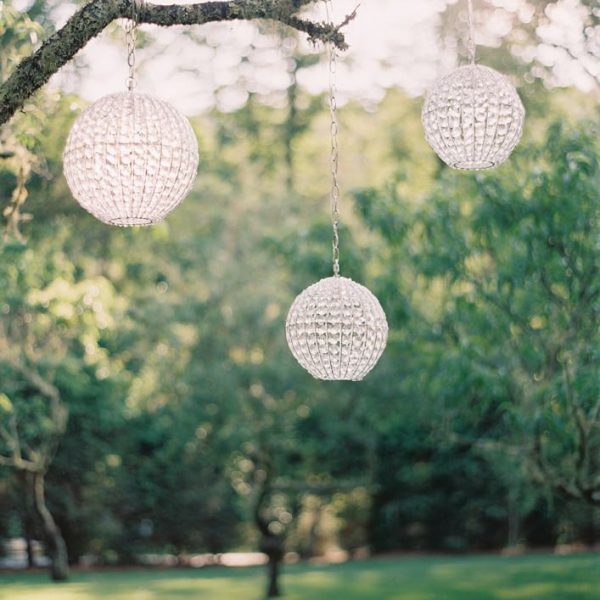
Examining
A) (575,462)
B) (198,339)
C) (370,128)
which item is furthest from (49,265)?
(370,128)

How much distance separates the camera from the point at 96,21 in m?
3.02

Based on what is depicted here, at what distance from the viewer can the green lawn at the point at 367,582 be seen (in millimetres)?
8852

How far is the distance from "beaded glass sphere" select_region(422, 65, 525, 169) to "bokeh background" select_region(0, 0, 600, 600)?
2.37m

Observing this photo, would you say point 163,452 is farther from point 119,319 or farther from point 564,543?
point 564,543

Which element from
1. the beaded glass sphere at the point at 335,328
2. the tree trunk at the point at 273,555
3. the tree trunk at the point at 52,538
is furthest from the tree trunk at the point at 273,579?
the beaded glass sphere at the point at 335,328

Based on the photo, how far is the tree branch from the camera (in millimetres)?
3031

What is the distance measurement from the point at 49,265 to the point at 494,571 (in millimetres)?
5418

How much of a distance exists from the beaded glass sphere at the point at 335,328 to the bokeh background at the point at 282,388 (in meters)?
2.39

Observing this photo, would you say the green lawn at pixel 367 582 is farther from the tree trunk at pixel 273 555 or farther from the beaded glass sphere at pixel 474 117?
the beaded glass sphere at pixel 474 117

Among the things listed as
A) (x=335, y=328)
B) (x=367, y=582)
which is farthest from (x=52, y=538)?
(x=335, y=328)

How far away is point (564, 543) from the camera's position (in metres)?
12.1

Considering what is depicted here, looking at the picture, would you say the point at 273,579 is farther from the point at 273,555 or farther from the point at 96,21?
the point at 96,21

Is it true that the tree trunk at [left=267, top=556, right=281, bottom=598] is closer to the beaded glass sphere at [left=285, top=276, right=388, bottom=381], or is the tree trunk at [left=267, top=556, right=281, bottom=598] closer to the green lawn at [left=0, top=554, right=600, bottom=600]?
the green lawn at [left=0, top=554, right=600, bottom=600]

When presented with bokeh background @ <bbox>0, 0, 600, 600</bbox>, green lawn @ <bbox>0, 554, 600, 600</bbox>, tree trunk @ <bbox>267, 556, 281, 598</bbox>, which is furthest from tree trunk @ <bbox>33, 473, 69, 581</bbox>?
tree trunk @ <bbox>267, 556, 281, 598</bbox>
